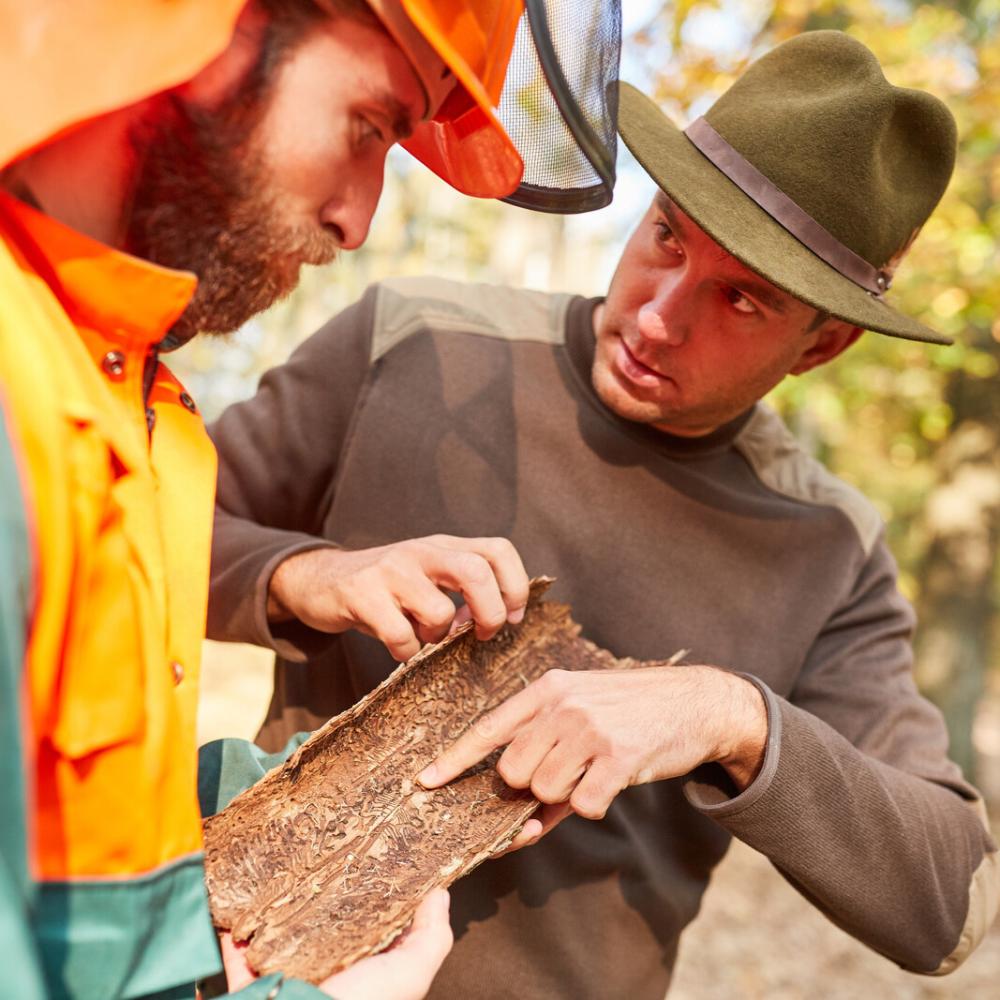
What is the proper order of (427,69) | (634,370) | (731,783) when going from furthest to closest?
(634,370) < (731,783) < (427,69)

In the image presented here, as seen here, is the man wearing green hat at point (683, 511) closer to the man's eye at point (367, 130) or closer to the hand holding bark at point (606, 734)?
the hand holding bark at point (606, 734)

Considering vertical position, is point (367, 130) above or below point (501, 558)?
above

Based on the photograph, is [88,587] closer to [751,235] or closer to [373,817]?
[373,817]

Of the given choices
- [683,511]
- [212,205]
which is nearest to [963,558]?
[683,511]

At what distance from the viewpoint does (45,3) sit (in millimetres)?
1054

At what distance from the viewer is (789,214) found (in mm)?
2209

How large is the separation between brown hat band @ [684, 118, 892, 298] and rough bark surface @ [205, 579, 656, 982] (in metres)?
1.02

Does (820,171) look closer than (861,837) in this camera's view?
No

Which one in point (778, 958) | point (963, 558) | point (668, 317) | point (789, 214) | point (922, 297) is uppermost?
point (789, 214)

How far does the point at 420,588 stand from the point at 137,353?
2.37ft

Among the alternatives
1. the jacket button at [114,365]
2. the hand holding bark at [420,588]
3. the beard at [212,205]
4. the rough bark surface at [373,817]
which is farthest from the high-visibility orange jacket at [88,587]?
the hand holding bark at [420,588]

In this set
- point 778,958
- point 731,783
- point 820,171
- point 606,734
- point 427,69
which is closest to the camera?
point 427,69

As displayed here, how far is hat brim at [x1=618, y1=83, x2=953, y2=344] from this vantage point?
80.7 inches

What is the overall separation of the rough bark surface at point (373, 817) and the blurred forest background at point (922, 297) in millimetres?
806
